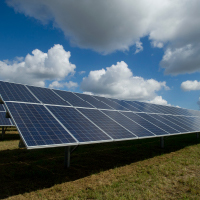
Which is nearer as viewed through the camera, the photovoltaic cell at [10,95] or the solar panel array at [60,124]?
the solar panel array at [60,124]

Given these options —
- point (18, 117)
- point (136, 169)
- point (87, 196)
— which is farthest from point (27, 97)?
point (136, 169)

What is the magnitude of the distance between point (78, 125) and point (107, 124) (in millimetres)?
2281

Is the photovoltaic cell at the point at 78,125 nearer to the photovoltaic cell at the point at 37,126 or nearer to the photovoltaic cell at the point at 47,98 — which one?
the photovoltaic cell at the point at 37,126

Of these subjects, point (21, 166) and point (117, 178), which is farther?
point (21, 166)

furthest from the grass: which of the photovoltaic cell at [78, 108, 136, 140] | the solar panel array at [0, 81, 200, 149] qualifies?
the photovoltaic cell at [78, 108, 136, 140]

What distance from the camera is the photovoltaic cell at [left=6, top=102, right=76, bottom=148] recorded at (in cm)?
693

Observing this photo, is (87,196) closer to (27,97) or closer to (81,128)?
(81,128)

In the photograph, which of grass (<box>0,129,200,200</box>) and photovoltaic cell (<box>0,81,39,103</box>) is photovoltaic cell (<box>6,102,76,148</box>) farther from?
grass (<box>0,129,200,200</box>)

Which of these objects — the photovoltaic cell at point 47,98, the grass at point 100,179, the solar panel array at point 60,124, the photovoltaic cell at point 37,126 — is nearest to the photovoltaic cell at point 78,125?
the solar panel array at point 60,124

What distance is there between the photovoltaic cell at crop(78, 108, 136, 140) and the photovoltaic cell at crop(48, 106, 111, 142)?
552mm

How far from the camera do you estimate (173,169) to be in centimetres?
1013

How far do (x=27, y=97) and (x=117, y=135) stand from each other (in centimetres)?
634

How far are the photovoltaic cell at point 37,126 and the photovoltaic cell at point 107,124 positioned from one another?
8.76 feet

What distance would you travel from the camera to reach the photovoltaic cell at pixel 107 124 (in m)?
9.75
